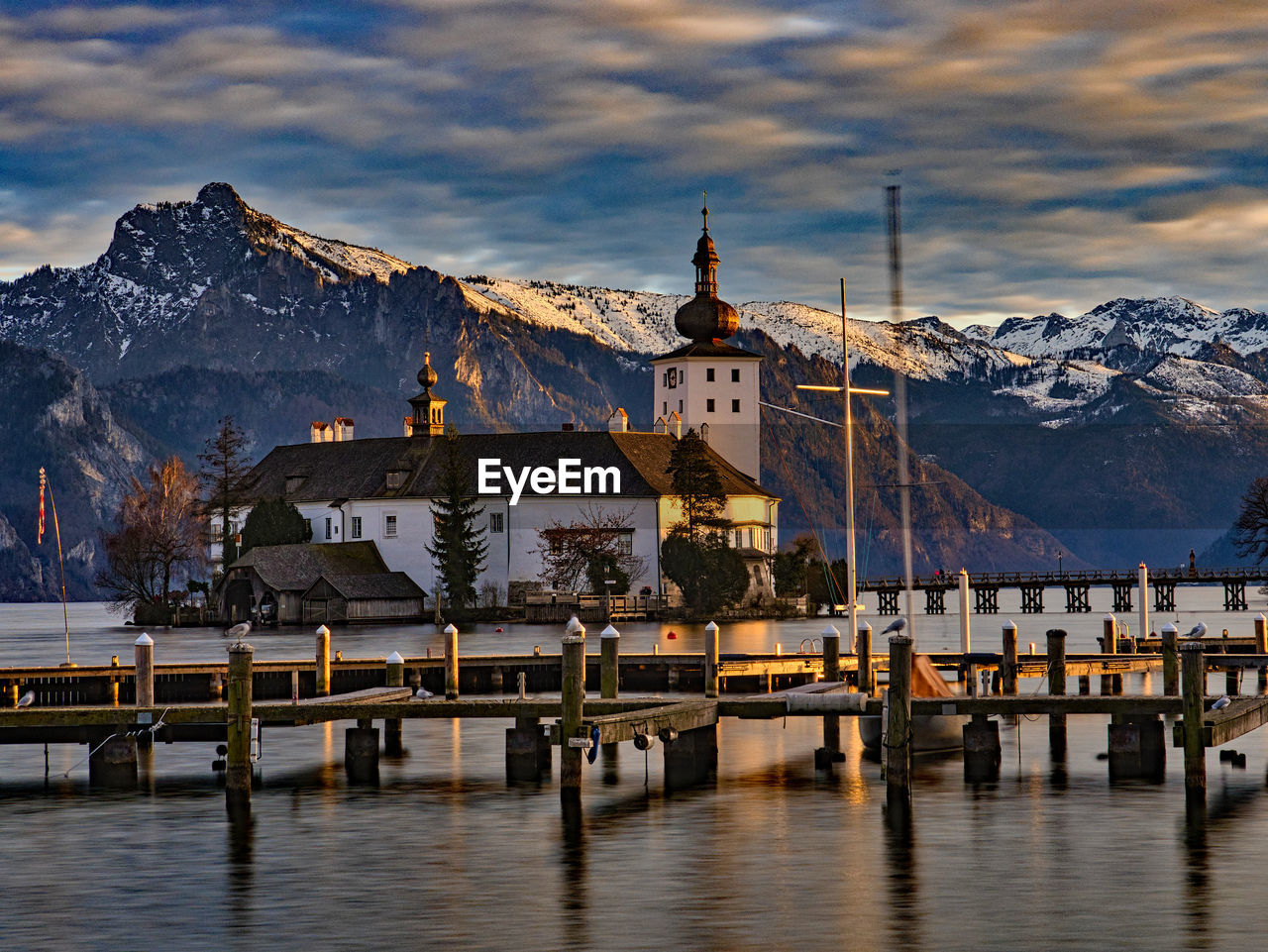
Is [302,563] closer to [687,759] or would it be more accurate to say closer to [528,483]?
[528,483]

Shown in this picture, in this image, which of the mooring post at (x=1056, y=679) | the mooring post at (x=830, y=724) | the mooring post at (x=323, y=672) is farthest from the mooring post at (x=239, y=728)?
the mooring post at (x=1056, y=679)

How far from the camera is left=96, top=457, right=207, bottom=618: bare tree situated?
14100cm

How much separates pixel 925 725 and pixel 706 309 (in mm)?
115049

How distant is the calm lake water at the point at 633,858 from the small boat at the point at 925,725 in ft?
2.73

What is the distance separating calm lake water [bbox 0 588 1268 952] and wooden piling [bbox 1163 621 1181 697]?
1.90 metres

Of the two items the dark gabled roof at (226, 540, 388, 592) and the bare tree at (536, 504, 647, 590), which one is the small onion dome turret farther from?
the dark gabled roof at (226, 540, 388, 592)

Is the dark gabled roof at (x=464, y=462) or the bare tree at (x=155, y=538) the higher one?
the dark gabled roof at (x=464, y=462)

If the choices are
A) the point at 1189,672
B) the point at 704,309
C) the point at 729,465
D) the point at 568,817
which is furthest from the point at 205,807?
the point at 704,309

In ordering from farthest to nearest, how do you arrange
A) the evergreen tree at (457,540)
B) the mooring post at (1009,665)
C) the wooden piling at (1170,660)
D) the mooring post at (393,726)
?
the evergreen tree at (457,540) < the mooring post at (1009,665) < the mooring post at (393,726) < the wooden piling at (1170,660)

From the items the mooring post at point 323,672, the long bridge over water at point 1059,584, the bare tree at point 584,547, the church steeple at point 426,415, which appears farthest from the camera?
the long bridge over water at point 1059,584

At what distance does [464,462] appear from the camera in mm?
135000

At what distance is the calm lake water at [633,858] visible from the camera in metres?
26.4

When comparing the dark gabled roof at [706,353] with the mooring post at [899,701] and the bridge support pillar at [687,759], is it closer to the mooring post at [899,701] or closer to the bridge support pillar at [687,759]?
the bridge support pillar at [687,759]

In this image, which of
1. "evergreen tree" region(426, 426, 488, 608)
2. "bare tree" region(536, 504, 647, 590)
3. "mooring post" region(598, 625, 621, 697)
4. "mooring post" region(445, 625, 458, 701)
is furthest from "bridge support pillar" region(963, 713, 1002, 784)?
"evergreen tree" region(426, 426, 488, 608)
